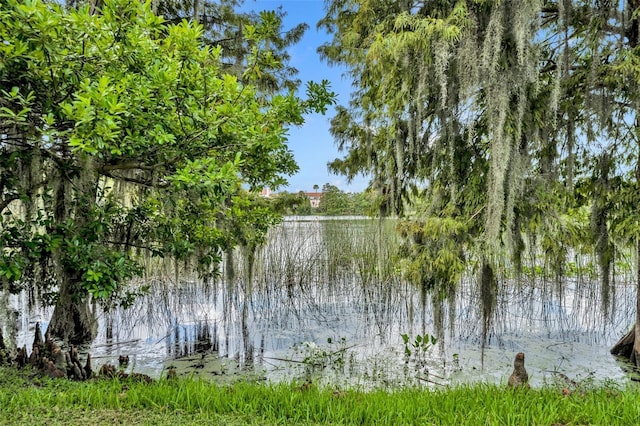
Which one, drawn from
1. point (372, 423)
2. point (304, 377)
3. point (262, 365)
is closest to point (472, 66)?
point (372, 423)

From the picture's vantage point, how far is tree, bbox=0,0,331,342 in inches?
77.5

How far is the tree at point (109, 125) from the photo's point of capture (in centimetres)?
197

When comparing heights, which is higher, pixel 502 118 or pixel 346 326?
pixel 502 118

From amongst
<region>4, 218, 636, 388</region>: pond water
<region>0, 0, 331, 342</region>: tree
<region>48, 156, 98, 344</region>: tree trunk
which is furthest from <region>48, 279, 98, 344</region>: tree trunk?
<region>0, 0, 331, 342</region>: tree

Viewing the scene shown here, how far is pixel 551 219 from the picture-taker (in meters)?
3.62

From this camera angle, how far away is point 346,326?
557cm

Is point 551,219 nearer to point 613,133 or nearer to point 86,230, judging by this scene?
point 613,133

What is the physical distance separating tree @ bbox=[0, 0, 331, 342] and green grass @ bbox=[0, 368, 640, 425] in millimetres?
674

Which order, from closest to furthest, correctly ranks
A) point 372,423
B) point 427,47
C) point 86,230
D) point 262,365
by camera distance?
point 372,423 → point 86,230 → point 427,47 → point 262,365

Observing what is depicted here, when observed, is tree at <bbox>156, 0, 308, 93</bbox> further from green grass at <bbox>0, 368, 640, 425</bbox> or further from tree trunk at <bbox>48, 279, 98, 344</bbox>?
green grass at <bbox>0, 368, 640, 425</bbox>

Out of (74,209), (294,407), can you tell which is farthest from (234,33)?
(294,407)

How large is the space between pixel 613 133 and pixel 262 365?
14.4 feet

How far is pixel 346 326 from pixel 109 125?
4424 millimetres

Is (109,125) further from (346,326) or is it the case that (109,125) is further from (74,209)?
(346,326)
